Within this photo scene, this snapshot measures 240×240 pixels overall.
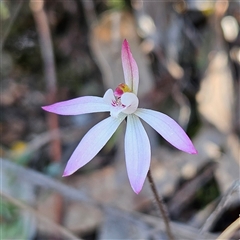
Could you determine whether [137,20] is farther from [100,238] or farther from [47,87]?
[100,238]

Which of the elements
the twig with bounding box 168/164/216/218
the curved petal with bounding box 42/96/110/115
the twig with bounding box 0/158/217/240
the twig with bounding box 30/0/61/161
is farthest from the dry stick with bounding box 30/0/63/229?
the curved petal with bounding box 42/96/110/115

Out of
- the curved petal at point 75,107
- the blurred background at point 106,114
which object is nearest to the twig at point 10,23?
the blurred background at point 106,114

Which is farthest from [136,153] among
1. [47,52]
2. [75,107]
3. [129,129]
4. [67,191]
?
[47,52]

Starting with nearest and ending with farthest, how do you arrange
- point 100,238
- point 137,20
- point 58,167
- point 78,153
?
point 78,153
point 100,238
point 58,167
point 137,20

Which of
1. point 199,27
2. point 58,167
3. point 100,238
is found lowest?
point 100,238

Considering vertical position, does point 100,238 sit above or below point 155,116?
below

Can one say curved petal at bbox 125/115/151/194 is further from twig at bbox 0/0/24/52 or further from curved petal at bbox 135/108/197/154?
twig at bbox 0/0/24/52

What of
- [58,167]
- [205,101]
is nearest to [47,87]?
[58,167]

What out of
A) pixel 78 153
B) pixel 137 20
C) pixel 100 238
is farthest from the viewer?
pixel 137 20
